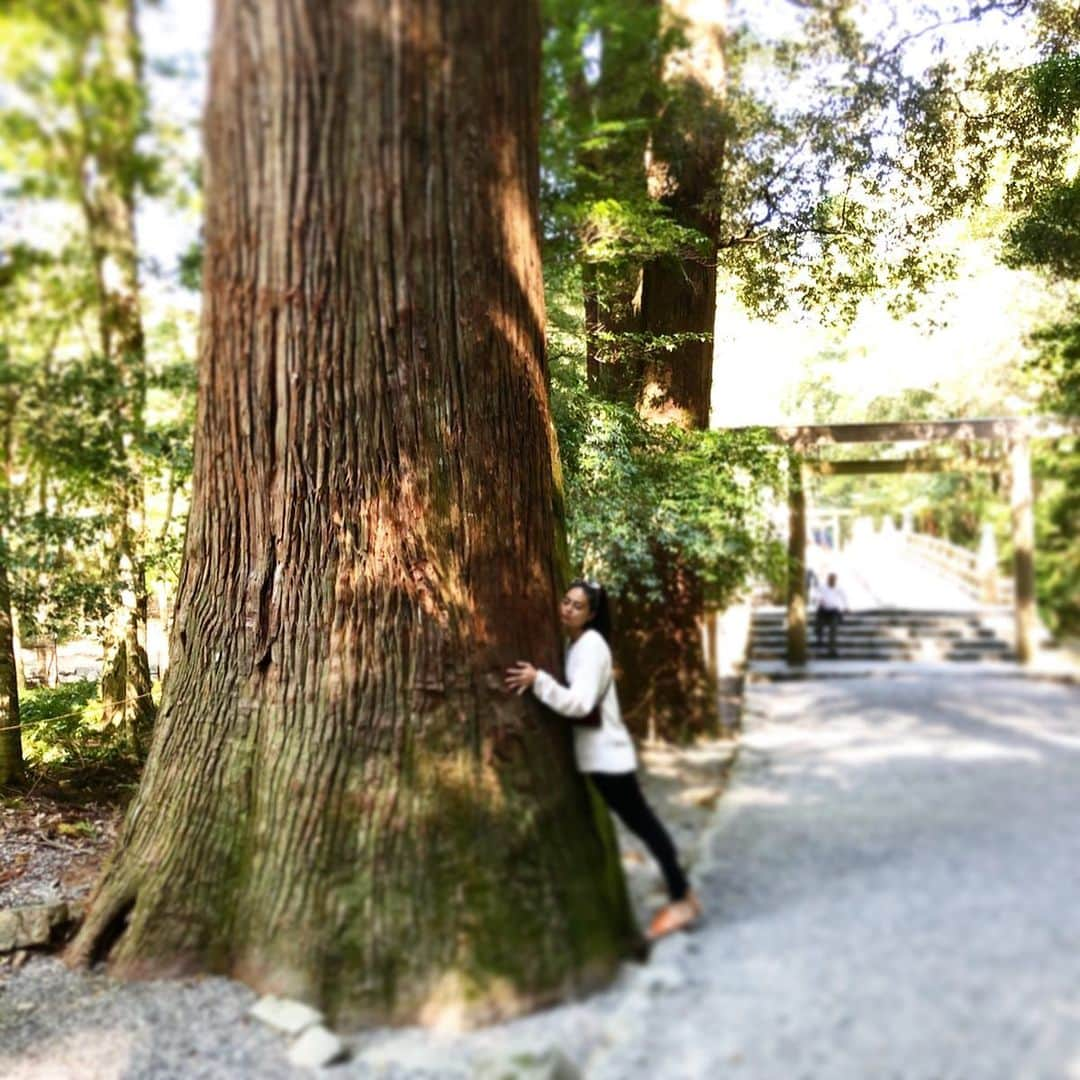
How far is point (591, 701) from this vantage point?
2.17 meters

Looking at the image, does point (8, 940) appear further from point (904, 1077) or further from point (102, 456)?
point (904, 1077)

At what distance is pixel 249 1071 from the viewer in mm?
2150

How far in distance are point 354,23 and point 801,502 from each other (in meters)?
1.71

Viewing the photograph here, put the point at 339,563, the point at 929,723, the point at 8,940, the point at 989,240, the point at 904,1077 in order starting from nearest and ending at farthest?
the point at 904,1077 → the point at 929,723 → the point at 339,563 → the point at 8,940 → the point at 989,240

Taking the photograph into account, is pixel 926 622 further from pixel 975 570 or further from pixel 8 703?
pixel 8 703

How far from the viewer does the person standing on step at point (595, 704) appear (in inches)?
85.4

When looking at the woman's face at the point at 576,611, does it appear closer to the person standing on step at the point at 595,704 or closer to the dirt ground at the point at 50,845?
the person standing on step at the point at 595,704

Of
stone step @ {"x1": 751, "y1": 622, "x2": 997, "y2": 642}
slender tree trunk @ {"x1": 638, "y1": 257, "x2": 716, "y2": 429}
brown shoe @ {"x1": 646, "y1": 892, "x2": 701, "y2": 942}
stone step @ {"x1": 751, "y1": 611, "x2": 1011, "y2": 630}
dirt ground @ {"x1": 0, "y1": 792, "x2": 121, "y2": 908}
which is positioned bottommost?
dirt ground @ {"x1": 0, "y1": 792, "x2": 121, "y2": 908}

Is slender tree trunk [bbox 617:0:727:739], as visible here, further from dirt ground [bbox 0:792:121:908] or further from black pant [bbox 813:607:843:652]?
dirt ground [bbox 0:792:121:908]

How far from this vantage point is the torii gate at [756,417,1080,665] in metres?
2.21

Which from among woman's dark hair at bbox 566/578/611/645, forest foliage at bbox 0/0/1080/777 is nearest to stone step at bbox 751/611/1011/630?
forest foliage at bbox 0/0/1080/777

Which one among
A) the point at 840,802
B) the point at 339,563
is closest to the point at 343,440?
the point at 339,563

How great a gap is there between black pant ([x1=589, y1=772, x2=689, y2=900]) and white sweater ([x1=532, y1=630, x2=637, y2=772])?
0.03m

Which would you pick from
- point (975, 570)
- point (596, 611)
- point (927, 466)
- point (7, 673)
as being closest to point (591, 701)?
point (596, 611)
